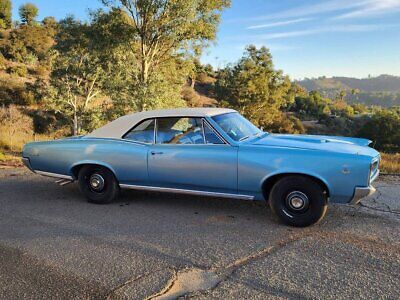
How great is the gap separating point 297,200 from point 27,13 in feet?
211

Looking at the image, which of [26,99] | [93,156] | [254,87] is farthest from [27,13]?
[93,156]

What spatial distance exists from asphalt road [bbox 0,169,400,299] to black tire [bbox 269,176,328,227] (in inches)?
5.3

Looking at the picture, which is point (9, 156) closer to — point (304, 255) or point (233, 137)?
point (233, 137)

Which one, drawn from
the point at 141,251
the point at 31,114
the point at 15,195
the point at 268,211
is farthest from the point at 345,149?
the point at 31,114

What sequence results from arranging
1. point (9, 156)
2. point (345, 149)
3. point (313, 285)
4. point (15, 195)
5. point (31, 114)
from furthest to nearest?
point (31, 114)
point (9, 156)
point (15, 195)
point (345, 149)
point (313, 285)

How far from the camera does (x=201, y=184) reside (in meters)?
4.82

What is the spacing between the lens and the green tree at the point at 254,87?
1435 inches

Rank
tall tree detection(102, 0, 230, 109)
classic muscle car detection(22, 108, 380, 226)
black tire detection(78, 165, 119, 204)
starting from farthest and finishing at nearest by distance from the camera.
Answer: tall tree detection(102, 0, 230, 109) → black tire detection(78, 165, 119, 204) → classic muscle car detection(22, 108, 380, 226)

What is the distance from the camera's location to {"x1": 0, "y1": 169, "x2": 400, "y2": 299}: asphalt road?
3.00 m

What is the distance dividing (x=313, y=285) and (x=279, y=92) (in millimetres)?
36841

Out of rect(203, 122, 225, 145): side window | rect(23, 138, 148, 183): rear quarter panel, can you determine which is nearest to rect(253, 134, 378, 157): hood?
rect(203, 122, 225, 145): side window

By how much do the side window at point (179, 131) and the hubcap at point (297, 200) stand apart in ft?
4.39

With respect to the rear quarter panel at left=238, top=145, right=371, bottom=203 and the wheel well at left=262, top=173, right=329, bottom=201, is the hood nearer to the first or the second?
the rear quarter panel at left=238, top=145, right=371, bottom=203

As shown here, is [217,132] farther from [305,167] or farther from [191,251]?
[191,251]
